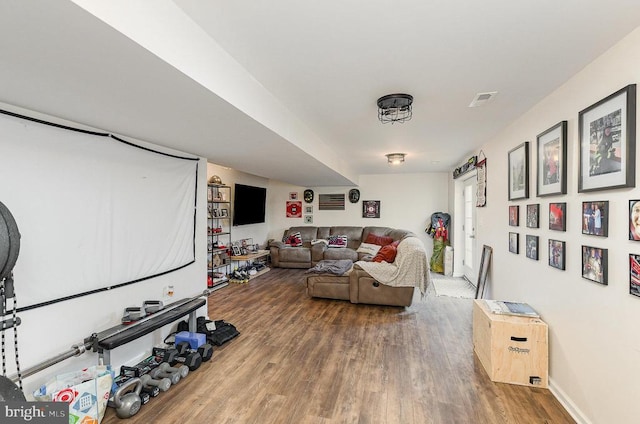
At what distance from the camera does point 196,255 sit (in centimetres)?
354

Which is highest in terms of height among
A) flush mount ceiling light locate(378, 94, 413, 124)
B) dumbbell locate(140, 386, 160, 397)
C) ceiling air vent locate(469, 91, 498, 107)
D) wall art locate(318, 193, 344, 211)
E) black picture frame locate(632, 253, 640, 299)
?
ceiling air vent locate(469, 91, 498, 107)

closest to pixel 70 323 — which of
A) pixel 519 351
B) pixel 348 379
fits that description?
pixel 348 379

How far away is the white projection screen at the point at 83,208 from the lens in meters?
1.88

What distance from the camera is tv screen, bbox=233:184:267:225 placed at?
6.18 meters

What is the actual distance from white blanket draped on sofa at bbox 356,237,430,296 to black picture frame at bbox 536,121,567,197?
5.65ft

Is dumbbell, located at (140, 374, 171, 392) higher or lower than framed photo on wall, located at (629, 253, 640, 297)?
lower

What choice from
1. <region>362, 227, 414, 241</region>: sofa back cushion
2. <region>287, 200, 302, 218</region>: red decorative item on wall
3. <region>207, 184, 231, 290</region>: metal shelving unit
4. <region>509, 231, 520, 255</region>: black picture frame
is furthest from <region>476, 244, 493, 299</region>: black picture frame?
<region>287, 200, 302, 218</region>: red decorative item on wall

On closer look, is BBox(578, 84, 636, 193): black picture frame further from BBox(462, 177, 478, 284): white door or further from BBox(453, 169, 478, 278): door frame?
BBox(453, 169, 478, 278): door frame

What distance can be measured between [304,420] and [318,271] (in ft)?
8.82

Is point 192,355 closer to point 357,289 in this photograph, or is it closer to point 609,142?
point 357,289

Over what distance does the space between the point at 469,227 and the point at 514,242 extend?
276cm

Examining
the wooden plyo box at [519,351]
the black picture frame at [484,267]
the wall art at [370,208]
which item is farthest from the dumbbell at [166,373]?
the wall art at [370,208]

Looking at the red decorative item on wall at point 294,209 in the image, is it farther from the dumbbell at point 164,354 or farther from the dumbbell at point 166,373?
the dumbbell at point 166,373

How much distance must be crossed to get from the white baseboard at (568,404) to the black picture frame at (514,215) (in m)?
1.41
